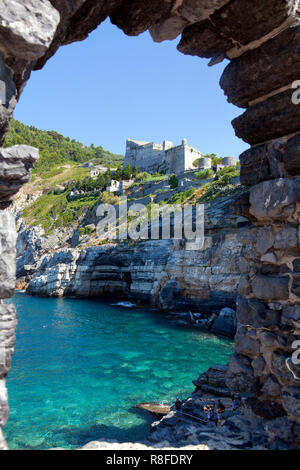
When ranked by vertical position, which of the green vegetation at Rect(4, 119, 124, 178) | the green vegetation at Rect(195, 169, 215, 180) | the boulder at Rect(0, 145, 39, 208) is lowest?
Result: the boulder at Rect(0, 145, 39, 208)

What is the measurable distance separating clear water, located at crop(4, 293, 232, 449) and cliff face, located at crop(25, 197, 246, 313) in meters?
3.72

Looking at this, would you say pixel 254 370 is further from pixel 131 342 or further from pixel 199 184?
pixel 199 184

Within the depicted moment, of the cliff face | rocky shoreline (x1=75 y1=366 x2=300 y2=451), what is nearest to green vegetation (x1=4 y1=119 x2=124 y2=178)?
the cliff face

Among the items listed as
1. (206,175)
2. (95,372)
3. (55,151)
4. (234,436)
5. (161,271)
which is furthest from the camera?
(55,151)

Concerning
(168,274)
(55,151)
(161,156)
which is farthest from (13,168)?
(55,151)

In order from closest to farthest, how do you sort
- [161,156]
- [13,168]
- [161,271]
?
1. [13,168]
2. [161,271]
3. [161,156]

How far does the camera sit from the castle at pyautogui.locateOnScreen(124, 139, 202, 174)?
63688mm

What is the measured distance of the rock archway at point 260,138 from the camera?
313 centimetres

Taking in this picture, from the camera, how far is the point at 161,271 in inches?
1196

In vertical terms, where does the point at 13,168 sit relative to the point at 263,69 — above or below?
below

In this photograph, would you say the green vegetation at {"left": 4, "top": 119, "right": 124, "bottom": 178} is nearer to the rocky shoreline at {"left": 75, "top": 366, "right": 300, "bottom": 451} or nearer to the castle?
the castle

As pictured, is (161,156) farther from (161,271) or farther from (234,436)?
(234,436)

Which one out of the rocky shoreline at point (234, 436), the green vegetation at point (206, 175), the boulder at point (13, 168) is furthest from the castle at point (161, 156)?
the boulder at point (13, 168)

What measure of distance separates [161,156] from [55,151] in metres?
63.0
